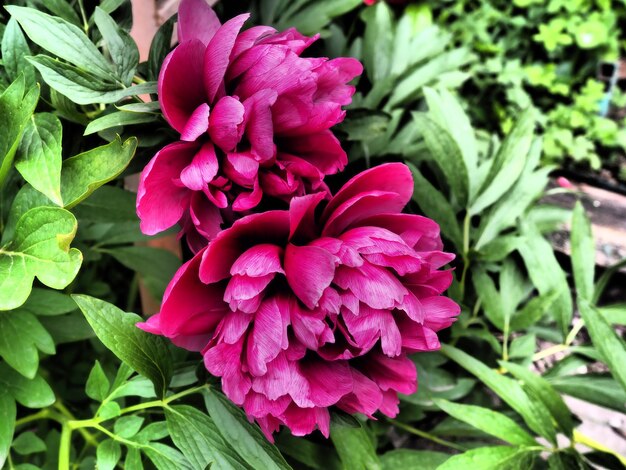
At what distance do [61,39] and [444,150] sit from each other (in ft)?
1.26

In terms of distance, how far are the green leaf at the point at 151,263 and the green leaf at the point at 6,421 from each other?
194 mm

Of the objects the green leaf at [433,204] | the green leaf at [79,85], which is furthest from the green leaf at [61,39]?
the green leaf at [433,204]

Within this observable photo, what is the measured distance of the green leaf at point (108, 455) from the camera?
0.45 metres

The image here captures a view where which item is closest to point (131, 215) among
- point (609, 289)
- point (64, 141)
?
point (64, 141)

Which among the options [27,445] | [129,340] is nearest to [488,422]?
[129,340]

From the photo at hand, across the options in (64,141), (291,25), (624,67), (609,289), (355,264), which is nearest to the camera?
(355,264)

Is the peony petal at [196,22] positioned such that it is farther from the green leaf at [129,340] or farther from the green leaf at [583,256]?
the green leaf at [583,256]

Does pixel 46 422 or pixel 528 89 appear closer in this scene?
pixel 46 422

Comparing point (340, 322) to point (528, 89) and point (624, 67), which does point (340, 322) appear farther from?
point (624, 67)

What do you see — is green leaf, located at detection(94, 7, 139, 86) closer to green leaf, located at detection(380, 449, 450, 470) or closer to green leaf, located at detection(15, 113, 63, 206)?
green leaf, located at detection(15, 113, 63, 206)

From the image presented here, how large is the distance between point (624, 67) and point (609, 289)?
95cm

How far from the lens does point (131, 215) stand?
0.54 metres


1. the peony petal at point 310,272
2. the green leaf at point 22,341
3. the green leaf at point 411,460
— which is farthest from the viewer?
the green leaf at point 411,460

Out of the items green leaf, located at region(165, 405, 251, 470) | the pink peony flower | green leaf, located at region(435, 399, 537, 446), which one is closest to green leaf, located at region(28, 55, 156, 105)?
the pink peony flower
